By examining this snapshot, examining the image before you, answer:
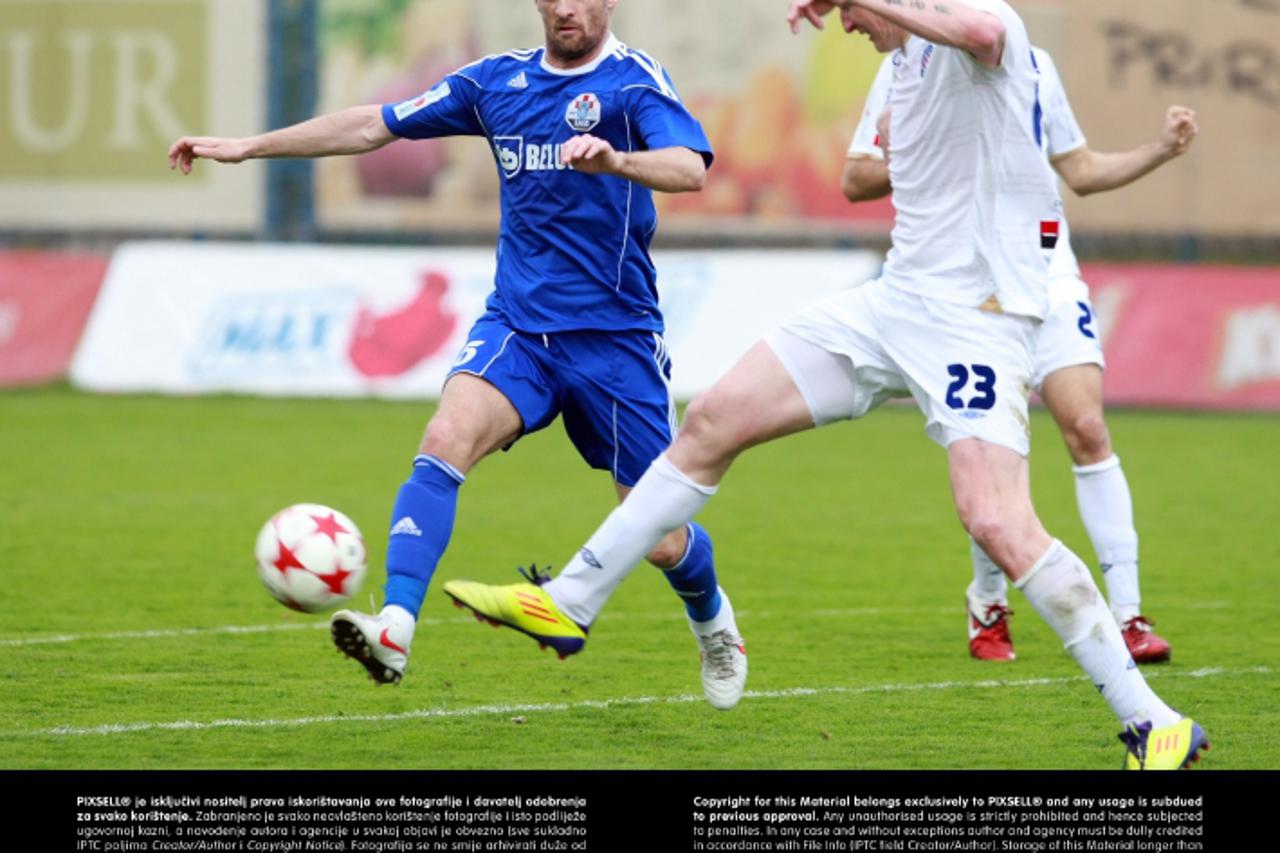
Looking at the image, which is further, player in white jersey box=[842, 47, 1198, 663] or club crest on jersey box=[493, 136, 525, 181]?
player in white jersey box=[842, 47, 1198, 663]

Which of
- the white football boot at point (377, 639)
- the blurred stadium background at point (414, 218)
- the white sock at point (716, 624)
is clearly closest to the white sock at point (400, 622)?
the white football boot at point (377, 639)

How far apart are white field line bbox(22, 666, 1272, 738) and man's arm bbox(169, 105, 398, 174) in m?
1.85

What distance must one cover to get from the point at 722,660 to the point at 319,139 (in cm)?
219

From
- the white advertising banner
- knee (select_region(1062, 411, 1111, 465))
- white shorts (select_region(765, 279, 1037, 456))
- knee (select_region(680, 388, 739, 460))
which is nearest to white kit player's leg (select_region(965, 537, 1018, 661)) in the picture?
knee (select_region(1062, 411, 1111, 465))

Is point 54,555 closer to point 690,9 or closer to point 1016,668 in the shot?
point 1016,668

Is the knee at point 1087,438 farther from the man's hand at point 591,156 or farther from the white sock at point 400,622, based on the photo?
the white sock at point 400,622

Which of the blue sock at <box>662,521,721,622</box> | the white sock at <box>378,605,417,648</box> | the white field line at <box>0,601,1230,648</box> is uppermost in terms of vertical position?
the white sock at <box>378,605,417,648</box>

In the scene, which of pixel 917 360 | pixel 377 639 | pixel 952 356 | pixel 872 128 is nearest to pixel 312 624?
pixel 377 639

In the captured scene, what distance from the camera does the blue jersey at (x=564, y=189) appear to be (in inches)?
271

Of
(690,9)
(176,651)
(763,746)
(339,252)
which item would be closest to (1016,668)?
(763,746)

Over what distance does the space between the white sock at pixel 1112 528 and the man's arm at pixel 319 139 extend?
302 cm

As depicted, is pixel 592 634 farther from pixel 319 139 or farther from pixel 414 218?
pixel 414 218

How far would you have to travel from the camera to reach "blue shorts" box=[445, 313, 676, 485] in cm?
676

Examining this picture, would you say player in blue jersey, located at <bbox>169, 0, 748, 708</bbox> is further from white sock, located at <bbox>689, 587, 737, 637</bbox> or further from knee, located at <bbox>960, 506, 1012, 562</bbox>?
knee, located at <bbox>960, 506, 1012, 562</bbox>
